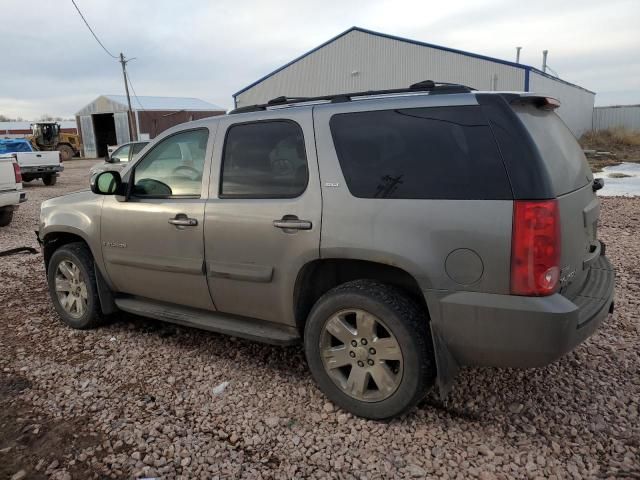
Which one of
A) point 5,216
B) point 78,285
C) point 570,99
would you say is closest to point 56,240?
point 78,285

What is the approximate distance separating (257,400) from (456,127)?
210 centimetres

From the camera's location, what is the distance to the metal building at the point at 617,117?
35.3 metres

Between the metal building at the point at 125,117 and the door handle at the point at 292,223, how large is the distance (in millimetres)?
42132

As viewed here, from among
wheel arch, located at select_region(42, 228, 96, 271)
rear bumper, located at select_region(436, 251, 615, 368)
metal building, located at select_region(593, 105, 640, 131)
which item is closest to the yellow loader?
wheel arch, located at select_region(42, 228, 96, 271)

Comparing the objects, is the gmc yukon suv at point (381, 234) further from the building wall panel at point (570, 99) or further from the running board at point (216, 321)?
the building wall panel at point (570, 99)

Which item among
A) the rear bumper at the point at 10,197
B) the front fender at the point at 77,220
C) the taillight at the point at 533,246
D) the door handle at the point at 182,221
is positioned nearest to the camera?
the taillight at the point at 533,246

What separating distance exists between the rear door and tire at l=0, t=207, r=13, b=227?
1071 centimetres

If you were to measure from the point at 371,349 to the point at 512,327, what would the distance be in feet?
2.62

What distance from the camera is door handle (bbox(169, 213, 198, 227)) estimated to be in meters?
3.60

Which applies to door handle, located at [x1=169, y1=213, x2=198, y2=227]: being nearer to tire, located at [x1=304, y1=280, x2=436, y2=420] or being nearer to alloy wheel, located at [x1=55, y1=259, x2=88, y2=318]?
tire, located at [x1=304, y1=280, x2=436, y2=420]

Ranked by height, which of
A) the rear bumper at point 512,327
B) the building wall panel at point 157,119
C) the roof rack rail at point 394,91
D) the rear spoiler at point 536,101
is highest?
the building wall panel at point 157,119

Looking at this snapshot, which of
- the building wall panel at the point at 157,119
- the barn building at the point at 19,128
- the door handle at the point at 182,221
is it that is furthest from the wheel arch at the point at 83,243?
the barn building at the point at 19,128

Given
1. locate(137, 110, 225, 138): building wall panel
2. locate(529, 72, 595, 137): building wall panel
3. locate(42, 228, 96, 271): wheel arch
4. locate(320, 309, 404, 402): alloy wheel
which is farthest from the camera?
locate(137, 110, 225, 138): building wall panel

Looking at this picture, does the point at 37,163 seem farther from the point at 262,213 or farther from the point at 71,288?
the point at 262,213
